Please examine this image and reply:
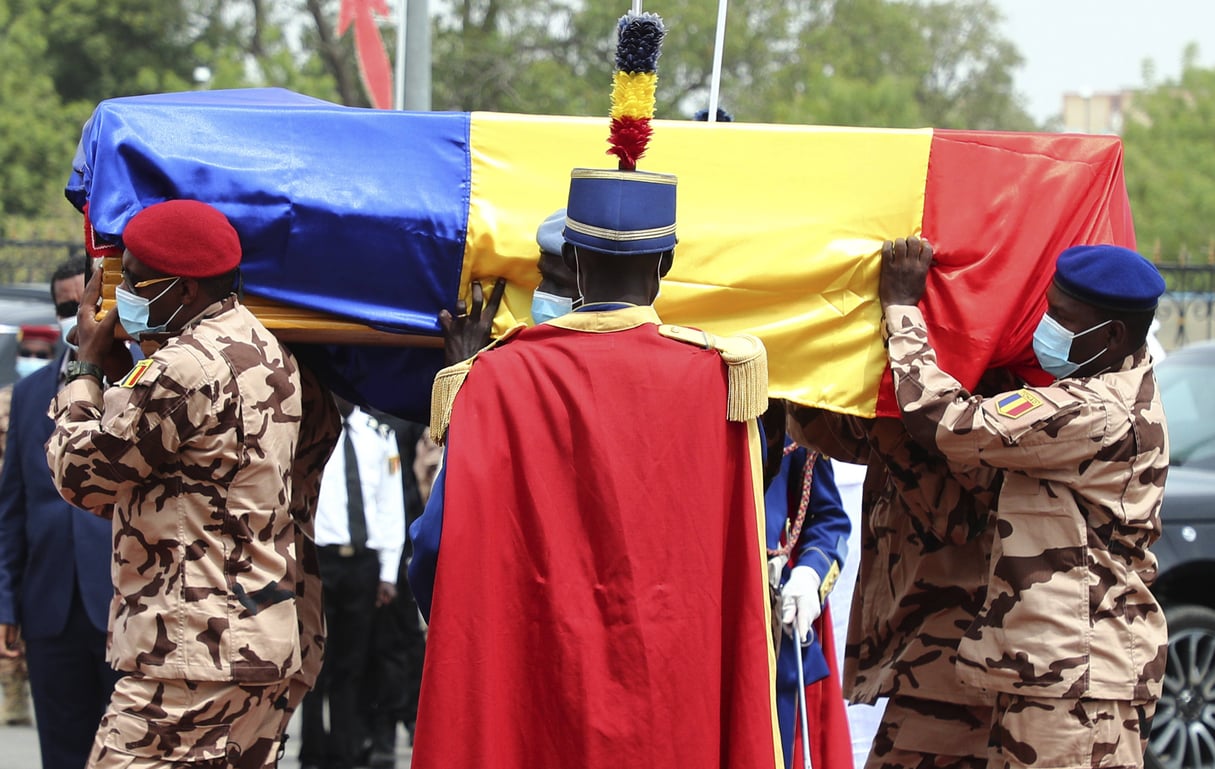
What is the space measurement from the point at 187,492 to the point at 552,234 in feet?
3.79

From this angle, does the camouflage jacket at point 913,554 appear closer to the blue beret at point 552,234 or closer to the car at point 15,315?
the blue beret at point 552,234

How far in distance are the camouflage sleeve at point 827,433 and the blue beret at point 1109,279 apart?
0.83m

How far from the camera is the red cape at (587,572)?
3029 millimetres

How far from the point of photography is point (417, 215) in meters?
3.79

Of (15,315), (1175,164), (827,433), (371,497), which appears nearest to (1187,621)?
(827,433)

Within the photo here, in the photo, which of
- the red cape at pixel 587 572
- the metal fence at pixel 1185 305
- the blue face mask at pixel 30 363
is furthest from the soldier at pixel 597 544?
the metal fence at pixel 1185 305

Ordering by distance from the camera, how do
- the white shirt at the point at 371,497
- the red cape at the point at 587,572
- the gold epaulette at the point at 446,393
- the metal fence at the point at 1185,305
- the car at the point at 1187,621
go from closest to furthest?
1. the red cape at the point at 587,572
2. the gold epaulette at the point at 446,393
3. the car at the point at 1187,621
4. the white shirt at the point at 371,497
5. the metal fence at the point at 1185,305

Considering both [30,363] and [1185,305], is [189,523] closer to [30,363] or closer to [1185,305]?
[30,363]

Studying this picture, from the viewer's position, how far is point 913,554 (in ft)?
13.9

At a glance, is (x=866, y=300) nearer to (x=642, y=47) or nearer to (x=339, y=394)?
(x=642, y=47)

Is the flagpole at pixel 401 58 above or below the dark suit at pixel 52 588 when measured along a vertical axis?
above

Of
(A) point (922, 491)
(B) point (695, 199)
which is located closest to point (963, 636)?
(A) point (922, 491)

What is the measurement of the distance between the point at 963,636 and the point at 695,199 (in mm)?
1448

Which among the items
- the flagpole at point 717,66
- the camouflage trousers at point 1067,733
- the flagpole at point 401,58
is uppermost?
the flagpole at point 717,66
